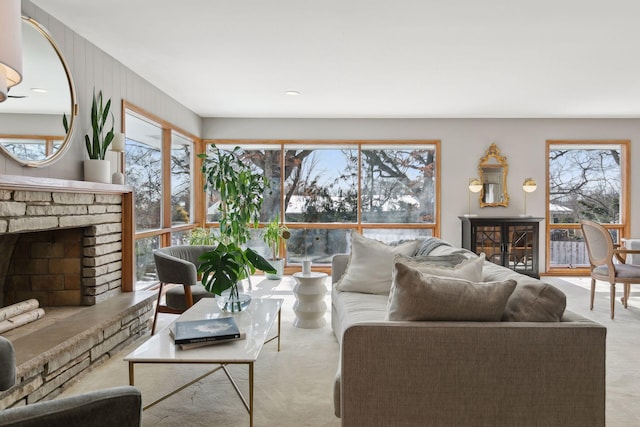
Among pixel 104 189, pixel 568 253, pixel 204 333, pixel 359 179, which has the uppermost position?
pixel 359 179

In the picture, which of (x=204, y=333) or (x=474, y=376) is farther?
(x=204, y=333)

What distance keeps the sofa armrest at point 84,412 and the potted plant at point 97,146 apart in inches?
108

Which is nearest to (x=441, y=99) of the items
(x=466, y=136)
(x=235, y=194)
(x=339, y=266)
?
(x=466, y=136)

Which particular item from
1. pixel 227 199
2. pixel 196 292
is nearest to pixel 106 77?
pixel 196 292

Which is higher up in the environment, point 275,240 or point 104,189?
point 104,189

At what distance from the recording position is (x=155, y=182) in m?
5.25

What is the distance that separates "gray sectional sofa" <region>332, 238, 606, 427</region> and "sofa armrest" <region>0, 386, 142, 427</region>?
0.89 meters

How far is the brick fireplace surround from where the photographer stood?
2537mm

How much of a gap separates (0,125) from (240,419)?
2.09m

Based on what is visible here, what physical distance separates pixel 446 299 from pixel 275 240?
4.80 m

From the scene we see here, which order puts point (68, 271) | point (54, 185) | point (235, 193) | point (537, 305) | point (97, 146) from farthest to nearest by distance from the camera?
point (235, 193) < point (97, 146) < point (68, 271) < point (54, 185) < point (537, 305)

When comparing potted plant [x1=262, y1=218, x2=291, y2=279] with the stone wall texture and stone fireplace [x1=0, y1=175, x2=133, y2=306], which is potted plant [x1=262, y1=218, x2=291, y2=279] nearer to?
the stone wall texture

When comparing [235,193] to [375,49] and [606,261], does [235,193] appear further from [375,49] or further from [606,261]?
[606,261]

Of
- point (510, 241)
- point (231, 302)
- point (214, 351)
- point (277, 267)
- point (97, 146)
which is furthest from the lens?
point (277, 267)
